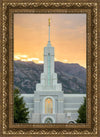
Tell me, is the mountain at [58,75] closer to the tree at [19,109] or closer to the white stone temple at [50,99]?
the white stone temple at [50,99]

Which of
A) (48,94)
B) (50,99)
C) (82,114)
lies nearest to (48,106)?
(50,99)

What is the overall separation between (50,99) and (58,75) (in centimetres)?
103

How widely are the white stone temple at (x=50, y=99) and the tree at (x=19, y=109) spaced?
19 cm

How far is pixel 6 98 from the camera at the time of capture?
725 cm

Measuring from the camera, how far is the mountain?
7.73 m

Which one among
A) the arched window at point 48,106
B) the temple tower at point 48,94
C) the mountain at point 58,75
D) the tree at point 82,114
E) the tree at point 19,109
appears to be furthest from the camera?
the arched window at point 48,106

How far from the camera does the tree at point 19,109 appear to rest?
24.6 ft

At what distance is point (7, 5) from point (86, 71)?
12.1 ft

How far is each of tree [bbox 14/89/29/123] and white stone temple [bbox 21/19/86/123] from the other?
0.64ft

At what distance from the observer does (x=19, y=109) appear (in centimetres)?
742

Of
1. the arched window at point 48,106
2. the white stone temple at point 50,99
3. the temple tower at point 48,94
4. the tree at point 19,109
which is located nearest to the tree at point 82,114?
the white stone temple at point 50,99

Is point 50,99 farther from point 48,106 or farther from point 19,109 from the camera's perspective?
point 19,109

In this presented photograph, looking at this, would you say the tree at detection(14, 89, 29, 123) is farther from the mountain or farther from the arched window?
the arched window

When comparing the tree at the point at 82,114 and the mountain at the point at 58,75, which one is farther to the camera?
the mountain at the point at 58,75
